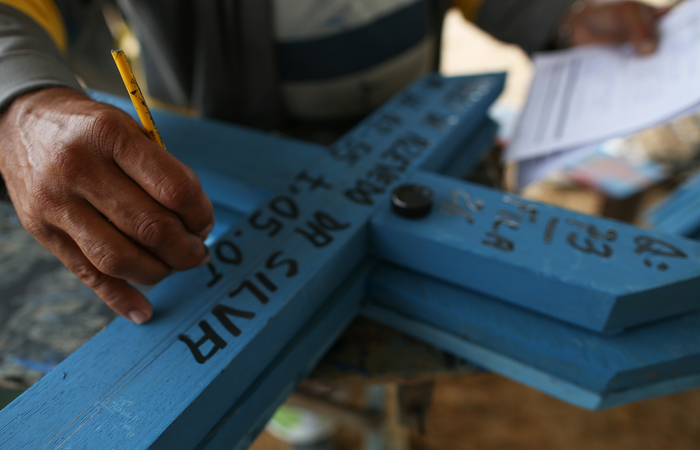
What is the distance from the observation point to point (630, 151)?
1630 mm

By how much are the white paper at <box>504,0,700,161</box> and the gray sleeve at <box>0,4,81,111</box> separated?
31.1 inches

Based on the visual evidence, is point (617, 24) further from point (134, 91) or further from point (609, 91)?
point (134, 91)

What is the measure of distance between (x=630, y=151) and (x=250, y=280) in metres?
1.71

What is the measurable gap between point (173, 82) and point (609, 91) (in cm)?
102

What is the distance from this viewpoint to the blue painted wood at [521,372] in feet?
1.82

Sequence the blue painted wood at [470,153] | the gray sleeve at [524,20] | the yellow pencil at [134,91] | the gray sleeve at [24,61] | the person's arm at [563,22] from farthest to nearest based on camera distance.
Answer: the gray sleeve at [524,20] → the person's arm at [563,22] → the blue painted wood at [470,153] → the gray sleeve at [24,61] → the yellow pencil at [134,91]

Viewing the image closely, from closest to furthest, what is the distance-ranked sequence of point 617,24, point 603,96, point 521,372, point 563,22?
1. point 521,372
2. point 603,96
3. point 617,24
4. point 563,22

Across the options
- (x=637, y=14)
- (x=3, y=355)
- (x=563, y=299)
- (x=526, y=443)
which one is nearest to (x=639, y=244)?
(x=563, y=299)

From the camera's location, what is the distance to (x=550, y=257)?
20.8 inches

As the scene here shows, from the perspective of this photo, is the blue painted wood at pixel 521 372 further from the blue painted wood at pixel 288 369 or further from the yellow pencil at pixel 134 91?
the yellow pencil at pixel 134 91

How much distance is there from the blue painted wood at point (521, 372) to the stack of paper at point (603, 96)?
41 cm

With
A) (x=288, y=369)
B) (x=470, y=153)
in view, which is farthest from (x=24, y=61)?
(x=470, y=153)

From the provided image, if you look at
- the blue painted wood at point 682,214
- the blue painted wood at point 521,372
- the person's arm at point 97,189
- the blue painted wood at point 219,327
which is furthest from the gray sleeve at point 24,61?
the blue painted wood at point 682,214

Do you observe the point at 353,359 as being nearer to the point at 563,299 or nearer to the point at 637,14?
the point at 563,299
